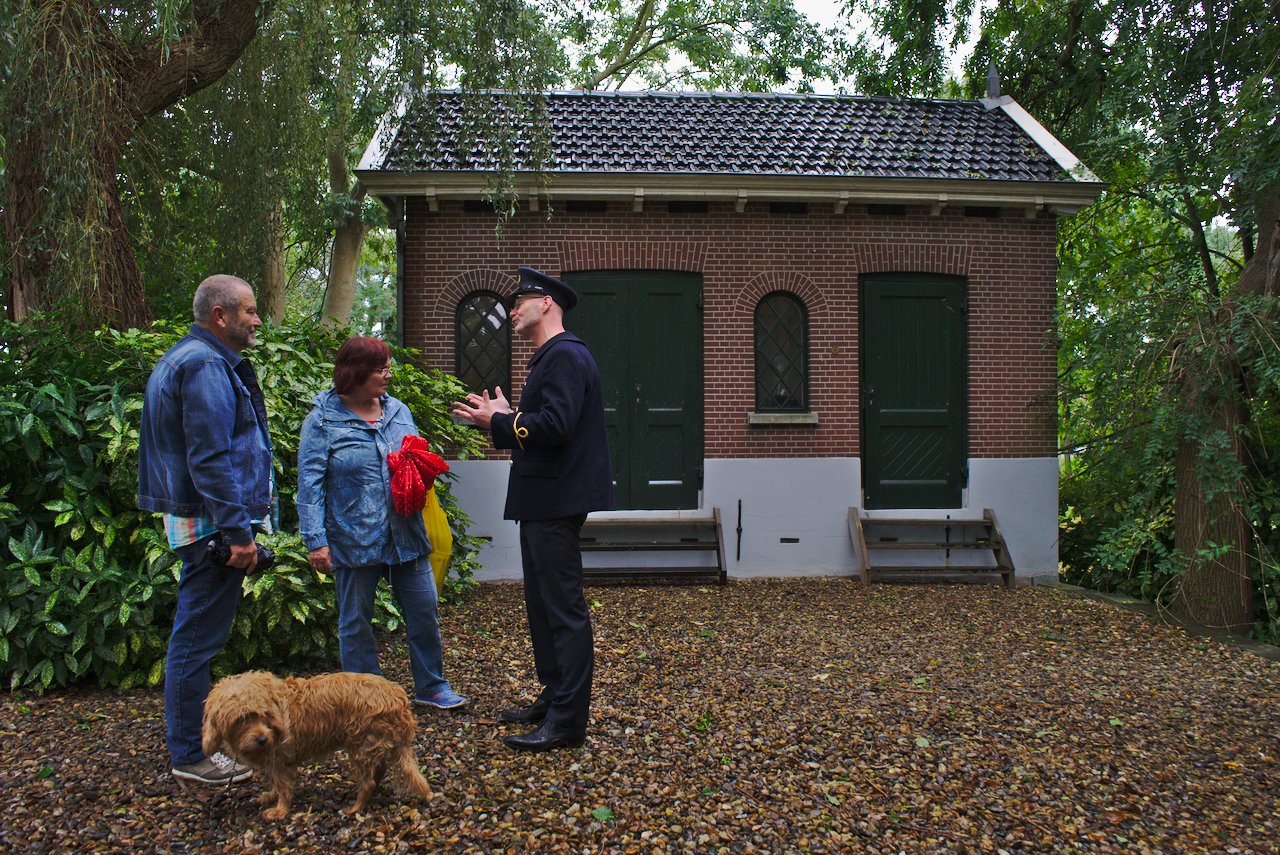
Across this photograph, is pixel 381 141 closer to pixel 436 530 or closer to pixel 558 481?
pixel 436 530

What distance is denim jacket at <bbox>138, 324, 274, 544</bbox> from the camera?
3.63m

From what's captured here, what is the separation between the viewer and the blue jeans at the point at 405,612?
4.38 metres

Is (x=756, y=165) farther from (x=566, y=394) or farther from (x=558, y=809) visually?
(x=558, y=809)

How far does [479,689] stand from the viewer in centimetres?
545

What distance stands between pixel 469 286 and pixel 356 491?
601 centimetres

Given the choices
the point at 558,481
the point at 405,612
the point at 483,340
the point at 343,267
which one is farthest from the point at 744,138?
the point at 343,267

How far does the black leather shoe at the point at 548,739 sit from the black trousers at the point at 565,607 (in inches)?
1.2

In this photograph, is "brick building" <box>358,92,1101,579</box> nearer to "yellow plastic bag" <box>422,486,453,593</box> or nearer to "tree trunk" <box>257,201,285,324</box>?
"tree trunk" <box>257,201,285,324</box>

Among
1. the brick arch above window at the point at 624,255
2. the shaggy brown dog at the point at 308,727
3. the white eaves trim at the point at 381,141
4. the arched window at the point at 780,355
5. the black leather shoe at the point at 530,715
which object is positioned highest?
the white eaves trim at the point at 381,141

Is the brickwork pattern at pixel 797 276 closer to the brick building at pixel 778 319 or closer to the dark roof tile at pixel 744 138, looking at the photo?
the brick building at pixel 778 319

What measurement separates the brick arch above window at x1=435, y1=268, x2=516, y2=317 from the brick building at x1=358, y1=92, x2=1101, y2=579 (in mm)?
23

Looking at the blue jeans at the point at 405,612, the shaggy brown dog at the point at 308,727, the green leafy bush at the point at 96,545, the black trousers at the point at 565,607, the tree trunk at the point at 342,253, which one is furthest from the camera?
the tree trunk at the point at 342,253

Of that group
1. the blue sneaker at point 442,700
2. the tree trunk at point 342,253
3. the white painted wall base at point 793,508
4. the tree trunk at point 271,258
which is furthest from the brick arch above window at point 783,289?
the tree trunk at point 342,253

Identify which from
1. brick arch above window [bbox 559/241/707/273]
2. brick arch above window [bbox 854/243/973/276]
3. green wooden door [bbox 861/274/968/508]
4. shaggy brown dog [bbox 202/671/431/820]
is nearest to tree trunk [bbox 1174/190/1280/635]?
green wooden door [bbox 861/274/968/508]
